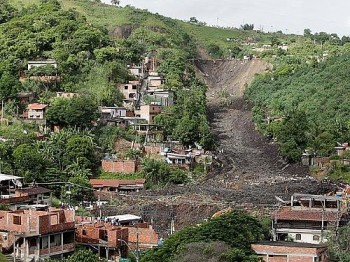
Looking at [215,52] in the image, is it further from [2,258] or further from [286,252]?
[2,258]

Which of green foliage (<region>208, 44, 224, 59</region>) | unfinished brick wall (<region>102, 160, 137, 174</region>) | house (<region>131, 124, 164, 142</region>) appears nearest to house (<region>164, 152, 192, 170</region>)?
unfinished brick wall (<region>102, 160, 137, 174</region>)

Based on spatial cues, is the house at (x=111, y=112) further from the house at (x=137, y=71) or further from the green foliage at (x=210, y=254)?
the green foliage at (x=210, y=254)

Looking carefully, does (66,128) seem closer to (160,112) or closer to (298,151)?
(160,112)

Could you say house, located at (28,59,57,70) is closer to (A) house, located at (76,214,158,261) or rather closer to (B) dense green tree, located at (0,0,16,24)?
(B) dense green tree, located at (0,0,16,24)

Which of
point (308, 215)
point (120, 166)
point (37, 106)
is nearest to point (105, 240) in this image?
point (308, 215)

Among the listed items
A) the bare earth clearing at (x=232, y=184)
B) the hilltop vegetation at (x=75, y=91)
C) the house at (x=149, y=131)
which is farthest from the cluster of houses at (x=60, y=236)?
the house at (x=149, y=131)

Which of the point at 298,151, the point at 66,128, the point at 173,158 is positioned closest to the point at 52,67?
the point at 66,128
